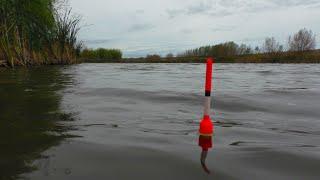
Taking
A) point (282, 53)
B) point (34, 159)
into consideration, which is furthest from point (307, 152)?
point (282, 53)

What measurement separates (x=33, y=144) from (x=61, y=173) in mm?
1027

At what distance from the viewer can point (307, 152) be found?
3877 mm

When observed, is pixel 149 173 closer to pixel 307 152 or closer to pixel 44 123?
pixel 307 152

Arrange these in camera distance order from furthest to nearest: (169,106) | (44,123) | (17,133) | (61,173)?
(169,106), (44,123), (17,133), (61,173)

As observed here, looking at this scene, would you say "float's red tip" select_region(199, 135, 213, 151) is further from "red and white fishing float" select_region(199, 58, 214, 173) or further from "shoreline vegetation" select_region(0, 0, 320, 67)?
"shoreline vegetation" select_region(0, 0, 320, 67)

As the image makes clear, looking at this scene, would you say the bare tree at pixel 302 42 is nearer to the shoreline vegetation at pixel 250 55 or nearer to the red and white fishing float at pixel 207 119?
the shoreline vegetation at pixel 250 55

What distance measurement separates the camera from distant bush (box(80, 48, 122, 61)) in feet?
200

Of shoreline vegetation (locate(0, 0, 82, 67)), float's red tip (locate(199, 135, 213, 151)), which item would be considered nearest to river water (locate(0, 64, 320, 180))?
float's red tip (locate(199, 135, 213, 151))

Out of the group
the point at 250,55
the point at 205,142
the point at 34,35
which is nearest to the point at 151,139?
the point at 205,142

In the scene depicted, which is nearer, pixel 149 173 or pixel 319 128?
pixel 149 173

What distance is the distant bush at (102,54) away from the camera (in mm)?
61031

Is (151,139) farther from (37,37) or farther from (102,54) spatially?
(102,54)

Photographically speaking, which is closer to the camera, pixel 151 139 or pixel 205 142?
pixel 205 142

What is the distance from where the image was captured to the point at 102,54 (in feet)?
207
